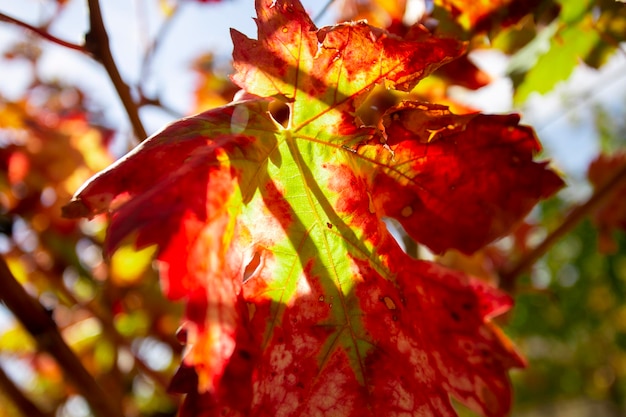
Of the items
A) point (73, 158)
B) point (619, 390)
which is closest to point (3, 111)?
point (73, 158)

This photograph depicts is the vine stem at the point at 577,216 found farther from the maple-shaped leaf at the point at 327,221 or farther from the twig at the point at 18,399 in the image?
the twig at the point at 18,399

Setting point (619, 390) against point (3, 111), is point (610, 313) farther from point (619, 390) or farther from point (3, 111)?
point (3, 111)

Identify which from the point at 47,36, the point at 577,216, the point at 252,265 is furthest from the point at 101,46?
the point at 577,216

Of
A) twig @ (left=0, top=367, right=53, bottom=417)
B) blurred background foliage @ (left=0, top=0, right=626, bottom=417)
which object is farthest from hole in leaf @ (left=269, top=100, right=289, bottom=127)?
twig @ (left=0, top=367, right=53, bottom=417)

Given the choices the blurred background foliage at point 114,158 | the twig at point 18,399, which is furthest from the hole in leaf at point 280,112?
the twig at point 18,399

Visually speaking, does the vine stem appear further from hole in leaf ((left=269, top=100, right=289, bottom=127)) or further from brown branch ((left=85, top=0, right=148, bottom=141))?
brown branch ((left=85, top=0, right=148, bottom=141))
